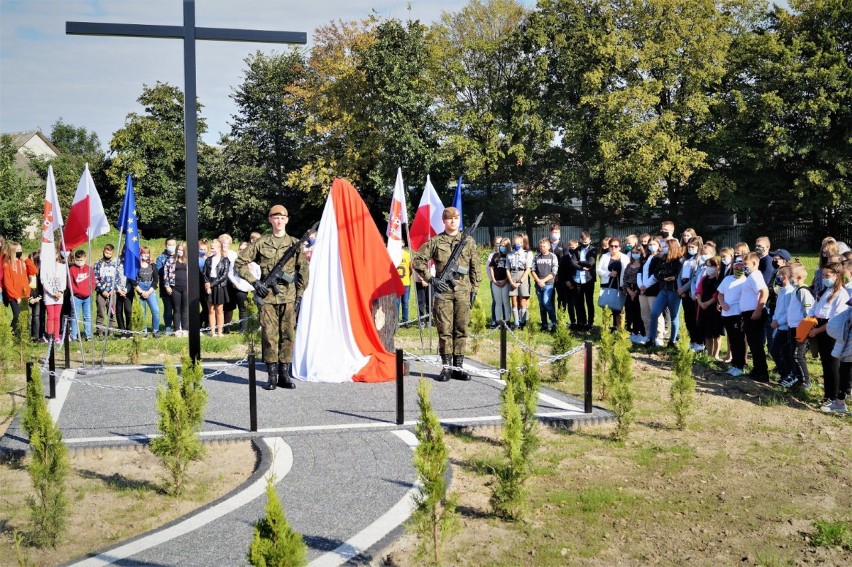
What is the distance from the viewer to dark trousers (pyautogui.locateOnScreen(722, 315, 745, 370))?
12.5 m

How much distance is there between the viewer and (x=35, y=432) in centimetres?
637

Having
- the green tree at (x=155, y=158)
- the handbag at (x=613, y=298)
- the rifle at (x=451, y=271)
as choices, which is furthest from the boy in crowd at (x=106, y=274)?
the green tree at (x=155, y=158)

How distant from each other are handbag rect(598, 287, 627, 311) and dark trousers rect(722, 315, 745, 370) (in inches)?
116

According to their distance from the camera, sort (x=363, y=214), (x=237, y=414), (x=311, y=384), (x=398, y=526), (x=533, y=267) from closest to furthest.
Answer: (x=398, y=526) → (x=237, y=414) → (x=311, y=384) → (x=363, y=214) → (x=533, y=267)

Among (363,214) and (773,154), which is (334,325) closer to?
(363,214)

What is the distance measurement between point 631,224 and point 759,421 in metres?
42.2

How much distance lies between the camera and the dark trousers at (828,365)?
34.3 feet

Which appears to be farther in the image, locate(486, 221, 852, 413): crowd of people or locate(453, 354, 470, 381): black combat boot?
locate(453, 354, 470, 381): black combat boot

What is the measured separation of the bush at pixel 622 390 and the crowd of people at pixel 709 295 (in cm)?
269

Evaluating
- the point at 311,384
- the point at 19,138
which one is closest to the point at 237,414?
the point at 311,384

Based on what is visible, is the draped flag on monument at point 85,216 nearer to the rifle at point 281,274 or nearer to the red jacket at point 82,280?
the red jacket at point 82,280

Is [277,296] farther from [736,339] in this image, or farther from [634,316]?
[634,316]

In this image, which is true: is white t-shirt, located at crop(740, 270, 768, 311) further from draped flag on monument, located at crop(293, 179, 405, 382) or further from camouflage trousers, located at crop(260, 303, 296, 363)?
camouflage trousers, located at crop(260, 303, 296, 363)

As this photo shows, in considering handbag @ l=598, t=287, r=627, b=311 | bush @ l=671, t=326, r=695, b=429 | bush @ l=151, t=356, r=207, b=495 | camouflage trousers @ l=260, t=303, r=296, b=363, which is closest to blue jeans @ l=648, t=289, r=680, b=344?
handbag @ l=598, t=287, r=627, b=311
